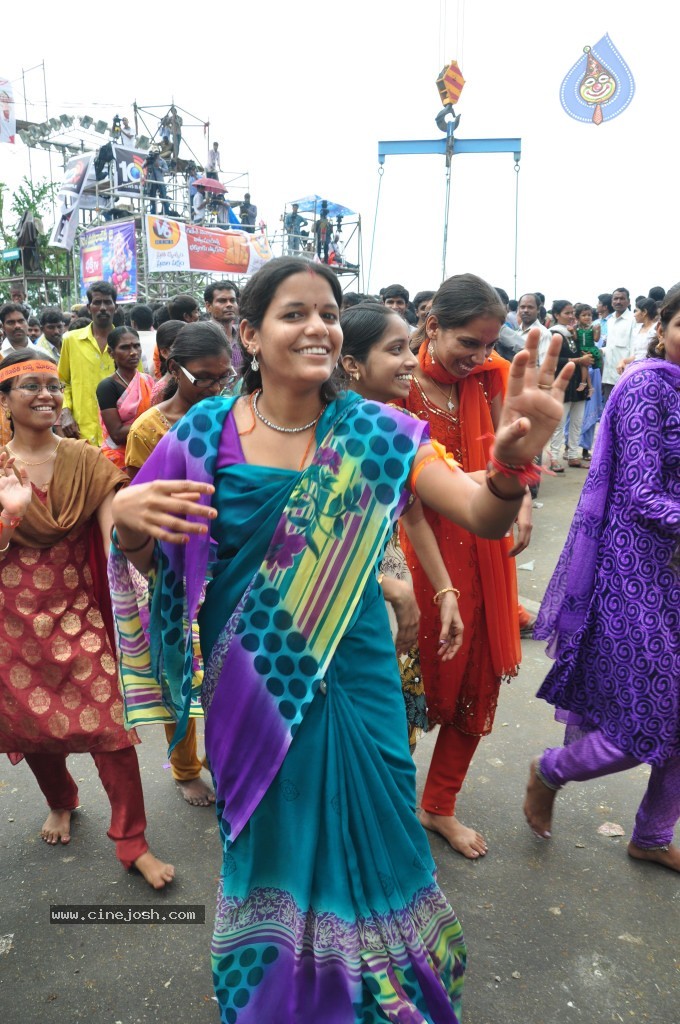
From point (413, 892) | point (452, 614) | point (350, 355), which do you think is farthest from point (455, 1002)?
point (350, 355)

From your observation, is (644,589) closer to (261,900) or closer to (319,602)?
(319,602)

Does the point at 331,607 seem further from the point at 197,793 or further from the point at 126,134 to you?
the point at 126,134

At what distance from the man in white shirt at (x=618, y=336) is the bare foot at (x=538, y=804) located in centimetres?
851

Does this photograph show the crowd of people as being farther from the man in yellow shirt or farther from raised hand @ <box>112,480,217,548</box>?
the man in yellow shirt

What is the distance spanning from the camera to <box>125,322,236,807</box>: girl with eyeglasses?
3049 millimetres

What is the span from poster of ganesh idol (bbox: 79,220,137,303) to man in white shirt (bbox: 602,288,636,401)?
379 inches

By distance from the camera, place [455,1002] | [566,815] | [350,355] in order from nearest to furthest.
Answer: [455,1002]
[350,355]
[566,815]

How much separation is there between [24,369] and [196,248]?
14440mm

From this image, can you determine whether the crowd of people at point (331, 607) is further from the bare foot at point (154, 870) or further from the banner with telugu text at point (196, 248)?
the banner with telugu text at point (196, 248)

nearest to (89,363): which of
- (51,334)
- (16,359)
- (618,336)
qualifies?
(51,334)

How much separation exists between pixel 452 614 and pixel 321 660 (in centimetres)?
76

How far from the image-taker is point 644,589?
7.67ft

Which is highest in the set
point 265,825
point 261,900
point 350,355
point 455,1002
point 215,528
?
point 350,355

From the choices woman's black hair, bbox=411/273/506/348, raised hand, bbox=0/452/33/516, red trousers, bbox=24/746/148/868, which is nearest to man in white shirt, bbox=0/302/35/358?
raised hand, bbox=0/452/33/516
